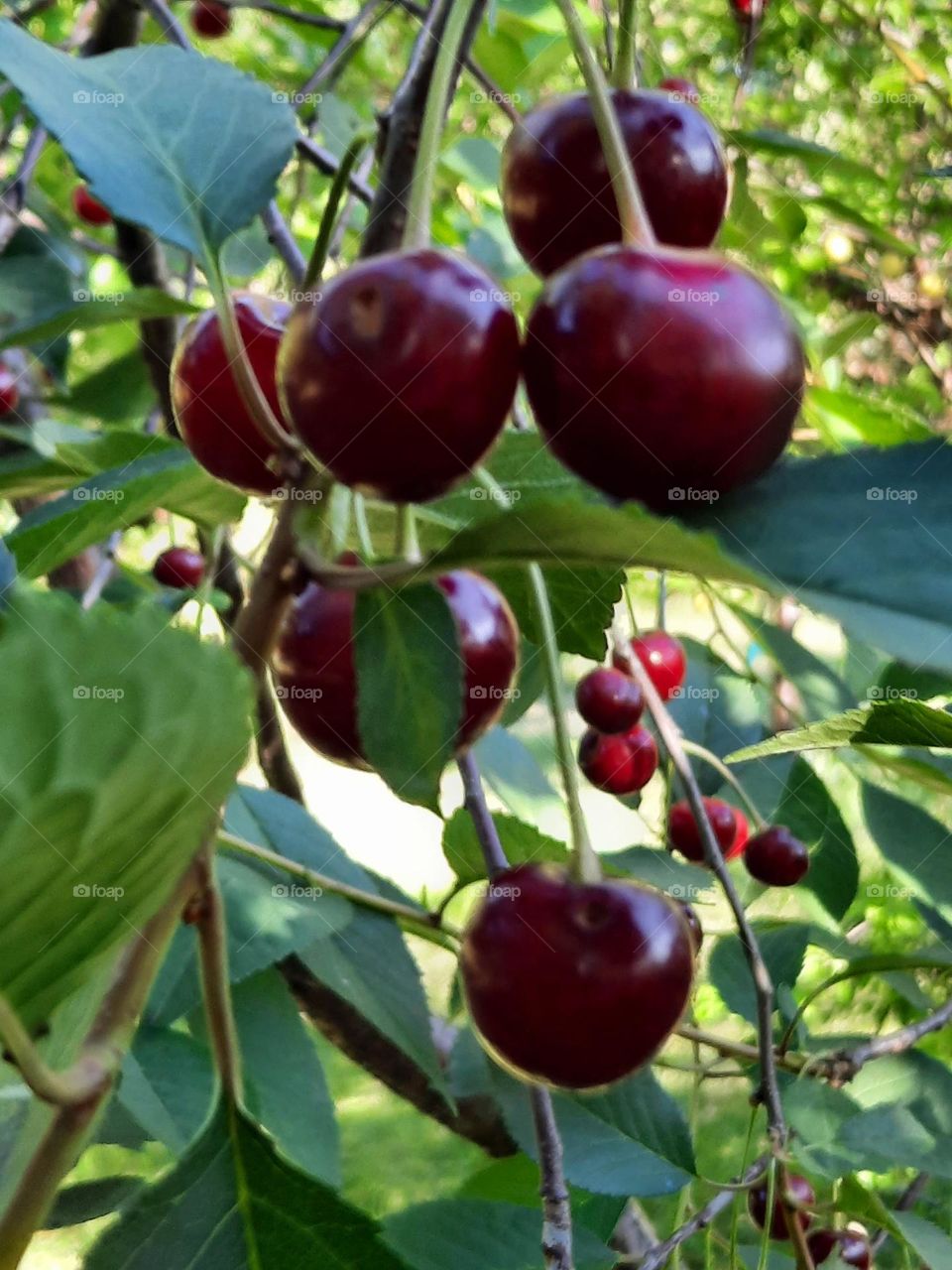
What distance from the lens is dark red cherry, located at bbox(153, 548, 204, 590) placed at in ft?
3.66

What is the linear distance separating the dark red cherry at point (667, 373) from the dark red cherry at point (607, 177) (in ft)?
0.26

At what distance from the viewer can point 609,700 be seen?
0.84 m

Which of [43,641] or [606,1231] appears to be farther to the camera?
[606,1231]

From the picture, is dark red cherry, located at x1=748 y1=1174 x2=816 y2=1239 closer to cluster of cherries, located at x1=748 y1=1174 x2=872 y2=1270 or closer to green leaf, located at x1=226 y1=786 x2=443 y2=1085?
cluster of cherries, located at x1=748 y1=1174 x2=872 y2=1270

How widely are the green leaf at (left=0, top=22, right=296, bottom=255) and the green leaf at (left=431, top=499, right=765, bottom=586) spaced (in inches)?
6.9

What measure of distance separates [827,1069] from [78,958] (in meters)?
0.66

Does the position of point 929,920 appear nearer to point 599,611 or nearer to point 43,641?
point 599,611

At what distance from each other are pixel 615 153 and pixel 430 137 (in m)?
0.05

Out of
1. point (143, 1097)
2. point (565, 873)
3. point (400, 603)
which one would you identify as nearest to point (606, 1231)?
point (143, 1097)

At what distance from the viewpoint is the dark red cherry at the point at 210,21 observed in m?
1.44

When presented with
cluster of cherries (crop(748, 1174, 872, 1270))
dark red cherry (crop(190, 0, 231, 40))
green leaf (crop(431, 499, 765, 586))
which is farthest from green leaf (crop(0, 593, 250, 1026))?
dark red cherry (crop(190, 0, 231, 40))

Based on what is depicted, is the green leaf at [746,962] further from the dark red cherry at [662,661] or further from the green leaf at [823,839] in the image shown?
the dark red cherry at [662,661]

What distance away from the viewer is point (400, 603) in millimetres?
330

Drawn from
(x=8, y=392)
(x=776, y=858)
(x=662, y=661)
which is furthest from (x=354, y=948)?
(x=8, y=392)
